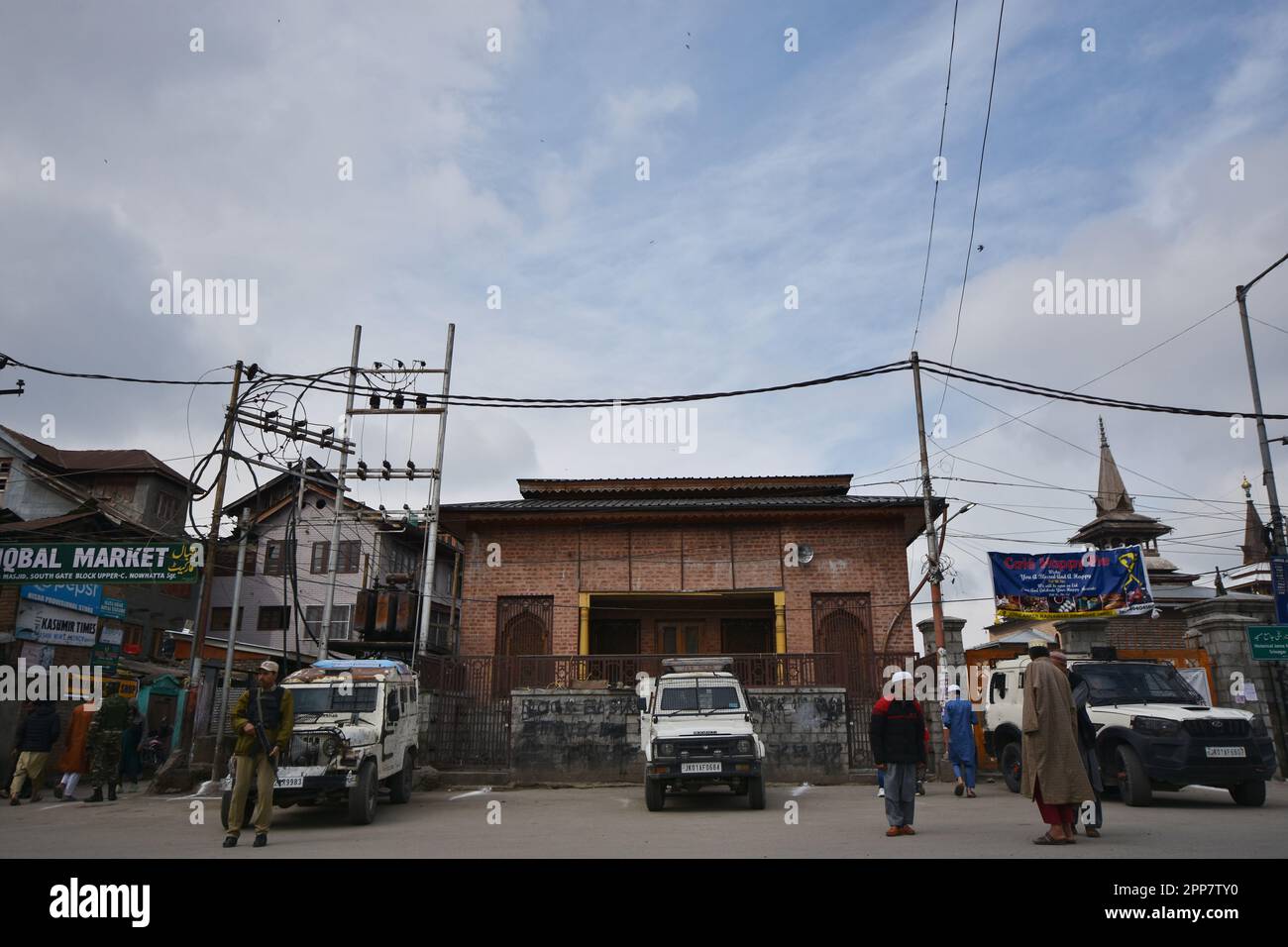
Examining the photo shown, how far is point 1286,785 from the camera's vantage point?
1420 centimetres

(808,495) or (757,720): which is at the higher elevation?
(808,495)

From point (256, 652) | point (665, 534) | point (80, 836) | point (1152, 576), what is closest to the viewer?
point (80, 836)

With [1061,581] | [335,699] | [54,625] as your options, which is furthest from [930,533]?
[54,625]

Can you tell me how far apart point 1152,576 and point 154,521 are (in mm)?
46572

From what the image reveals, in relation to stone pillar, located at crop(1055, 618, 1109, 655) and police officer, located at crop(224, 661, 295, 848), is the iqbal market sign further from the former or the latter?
stone pillar, located at crop(1055, 618, 1109, 655)

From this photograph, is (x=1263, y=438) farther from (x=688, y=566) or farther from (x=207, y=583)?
(x=207, y=583)

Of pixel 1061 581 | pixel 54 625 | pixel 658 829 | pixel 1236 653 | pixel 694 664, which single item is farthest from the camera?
pixel 1061 581

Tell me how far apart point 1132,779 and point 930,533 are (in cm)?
666

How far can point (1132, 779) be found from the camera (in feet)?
35.1

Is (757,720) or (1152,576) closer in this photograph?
(757,720)

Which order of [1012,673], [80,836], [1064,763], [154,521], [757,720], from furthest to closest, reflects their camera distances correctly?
1. [154,521]
2. [757,720]
3. [1012,673]
4. [80,836]
5. [1064,763]

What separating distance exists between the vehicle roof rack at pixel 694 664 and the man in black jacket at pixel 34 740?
10.2 metres
